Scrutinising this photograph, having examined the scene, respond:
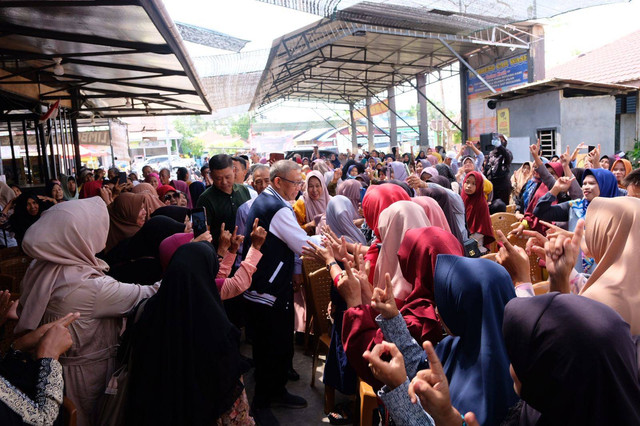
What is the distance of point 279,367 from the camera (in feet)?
10.8

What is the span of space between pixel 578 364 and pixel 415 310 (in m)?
1.05

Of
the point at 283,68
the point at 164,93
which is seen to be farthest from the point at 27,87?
the point at 283,68

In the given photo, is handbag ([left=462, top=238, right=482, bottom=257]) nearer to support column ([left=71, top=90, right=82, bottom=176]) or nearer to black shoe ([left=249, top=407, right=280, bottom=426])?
black shoe ([left=249, top=407, right=280, bottom=426])

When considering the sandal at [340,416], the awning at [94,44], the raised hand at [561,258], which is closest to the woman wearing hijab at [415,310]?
the raised hand at [561,258]

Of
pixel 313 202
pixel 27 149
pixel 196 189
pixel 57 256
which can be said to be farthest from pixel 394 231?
pixel 27 149

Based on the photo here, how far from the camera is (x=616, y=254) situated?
1973 millimetres

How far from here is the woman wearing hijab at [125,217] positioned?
367 cm

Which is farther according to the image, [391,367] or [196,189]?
[196,189]

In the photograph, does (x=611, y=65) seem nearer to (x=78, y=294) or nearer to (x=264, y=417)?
(x=264, y=417)

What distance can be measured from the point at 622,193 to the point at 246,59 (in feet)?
25.3

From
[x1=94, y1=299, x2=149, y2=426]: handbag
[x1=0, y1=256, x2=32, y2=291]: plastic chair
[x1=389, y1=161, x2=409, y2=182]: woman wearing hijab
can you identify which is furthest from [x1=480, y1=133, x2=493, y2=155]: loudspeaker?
[x1=94, y1=299, x2=149, y2=426]: handbag

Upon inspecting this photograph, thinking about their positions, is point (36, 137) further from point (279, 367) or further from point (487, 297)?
point (487, 297)

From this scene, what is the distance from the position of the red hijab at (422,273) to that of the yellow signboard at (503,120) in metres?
12.1

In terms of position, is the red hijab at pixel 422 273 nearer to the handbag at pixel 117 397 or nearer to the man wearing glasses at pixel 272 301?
the man wearing glasses at pixel 272 301
